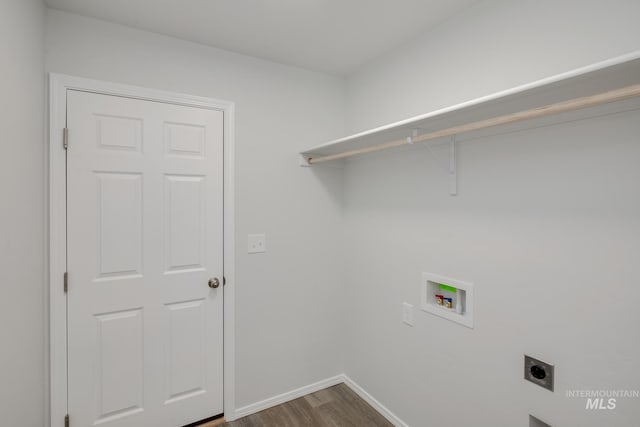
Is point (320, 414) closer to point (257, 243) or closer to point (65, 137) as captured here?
point (257, 243)

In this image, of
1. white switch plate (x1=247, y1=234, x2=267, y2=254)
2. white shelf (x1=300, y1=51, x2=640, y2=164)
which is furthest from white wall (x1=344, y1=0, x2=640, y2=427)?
white switch plate (x1=247, y1=234, x2=267, y2=254)

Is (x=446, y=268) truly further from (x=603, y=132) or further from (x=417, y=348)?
(x=603, y=132)

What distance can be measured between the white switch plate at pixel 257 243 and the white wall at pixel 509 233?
0.78m

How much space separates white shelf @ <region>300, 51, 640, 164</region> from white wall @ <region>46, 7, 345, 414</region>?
0.82m

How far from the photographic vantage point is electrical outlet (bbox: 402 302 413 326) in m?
1.97

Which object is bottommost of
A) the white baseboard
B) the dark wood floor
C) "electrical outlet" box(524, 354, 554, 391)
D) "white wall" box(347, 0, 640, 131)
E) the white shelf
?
the dark wood floor

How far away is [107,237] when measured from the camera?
1759mm

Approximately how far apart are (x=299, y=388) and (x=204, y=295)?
1.05 m

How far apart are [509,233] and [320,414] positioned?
1.72 metres

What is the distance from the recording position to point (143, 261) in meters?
1.85

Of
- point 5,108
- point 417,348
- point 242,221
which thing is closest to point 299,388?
point 417,348

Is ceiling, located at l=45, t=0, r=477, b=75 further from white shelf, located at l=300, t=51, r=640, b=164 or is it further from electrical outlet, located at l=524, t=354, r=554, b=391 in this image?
electrical outlet, located at l=524, t=354, r=554, b=391

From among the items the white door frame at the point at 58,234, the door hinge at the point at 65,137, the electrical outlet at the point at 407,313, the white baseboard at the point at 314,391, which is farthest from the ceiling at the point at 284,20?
the white baseboard at the point at 314,391

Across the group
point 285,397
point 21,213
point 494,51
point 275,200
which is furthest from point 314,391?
point 494,51
